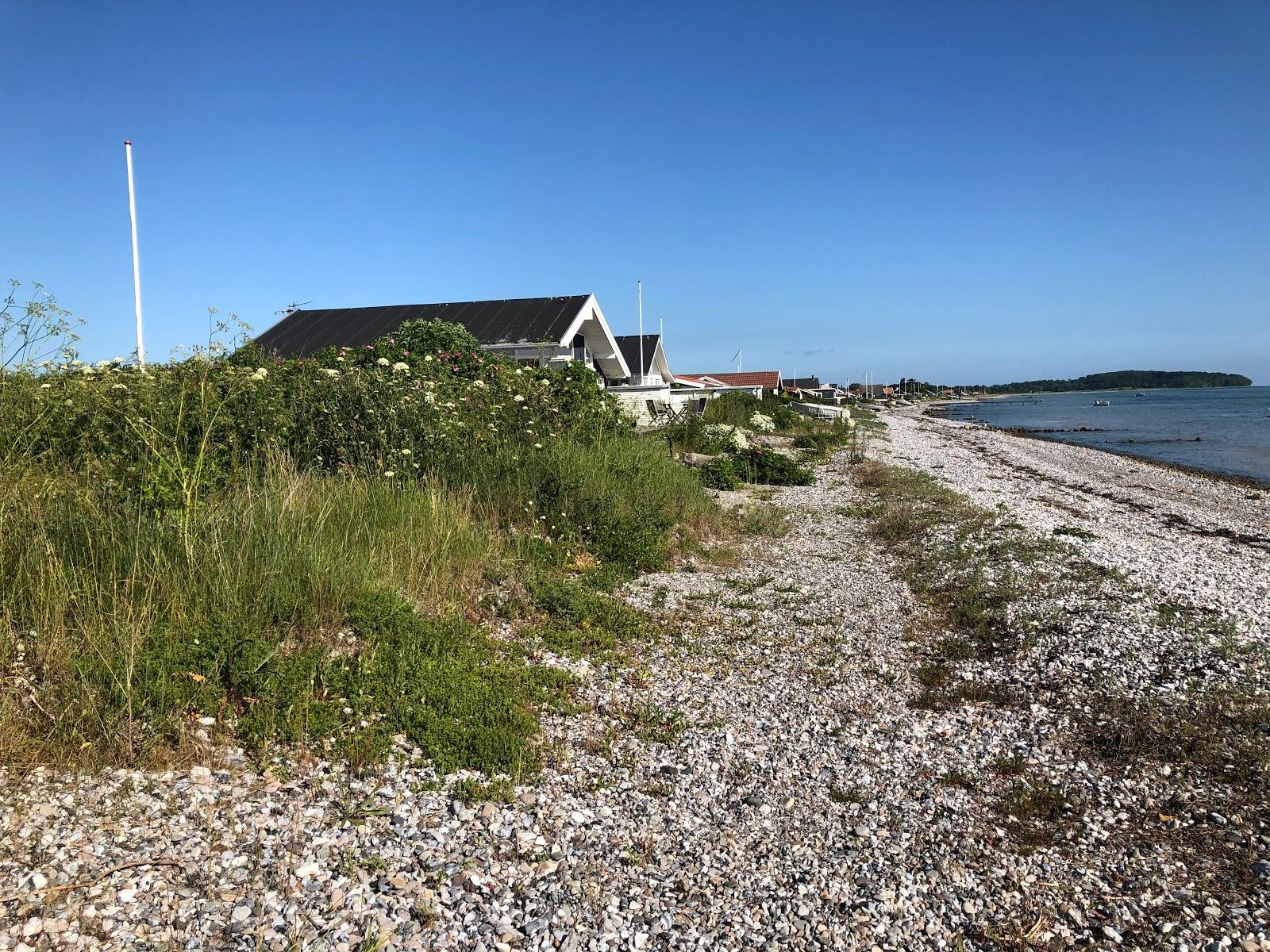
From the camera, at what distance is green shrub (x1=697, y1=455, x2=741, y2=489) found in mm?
14930

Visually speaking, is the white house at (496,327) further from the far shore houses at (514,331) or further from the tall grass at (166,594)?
the tall grass at (166,594)

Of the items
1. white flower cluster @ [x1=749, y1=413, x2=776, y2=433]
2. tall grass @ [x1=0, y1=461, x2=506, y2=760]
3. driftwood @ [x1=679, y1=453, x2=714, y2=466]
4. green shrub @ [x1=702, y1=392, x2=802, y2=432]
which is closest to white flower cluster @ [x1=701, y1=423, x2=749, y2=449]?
driftwood @ [x1=679, y1=453, x2=714, y2=466]

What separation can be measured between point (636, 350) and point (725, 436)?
2380cm

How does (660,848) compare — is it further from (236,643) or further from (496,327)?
(496,327)

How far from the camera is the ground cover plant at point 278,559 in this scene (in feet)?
14.1

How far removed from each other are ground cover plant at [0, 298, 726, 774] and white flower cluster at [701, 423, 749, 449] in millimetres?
7849

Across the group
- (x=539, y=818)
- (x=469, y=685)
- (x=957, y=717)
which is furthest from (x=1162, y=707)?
(x=469, y=685)

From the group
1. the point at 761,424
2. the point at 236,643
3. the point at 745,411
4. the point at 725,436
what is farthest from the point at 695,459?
the point at 236,643

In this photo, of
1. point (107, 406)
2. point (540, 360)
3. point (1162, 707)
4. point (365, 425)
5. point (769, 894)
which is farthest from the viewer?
point (540, 360)

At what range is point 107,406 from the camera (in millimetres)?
6746

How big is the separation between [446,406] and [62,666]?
5.73 meters

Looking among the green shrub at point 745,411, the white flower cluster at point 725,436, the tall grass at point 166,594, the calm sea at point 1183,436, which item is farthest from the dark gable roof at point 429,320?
the calm sea at point 1183,436

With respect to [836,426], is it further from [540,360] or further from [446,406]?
[446,406]

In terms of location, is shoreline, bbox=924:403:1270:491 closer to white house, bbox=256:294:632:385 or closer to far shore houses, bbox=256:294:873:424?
far shore houses, bbox=256:294:873:424
